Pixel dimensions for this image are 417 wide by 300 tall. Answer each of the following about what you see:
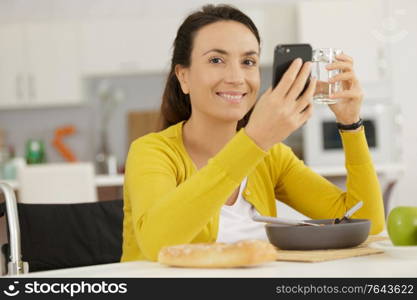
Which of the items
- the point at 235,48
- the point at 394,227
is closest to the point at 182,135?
the point at 235,48

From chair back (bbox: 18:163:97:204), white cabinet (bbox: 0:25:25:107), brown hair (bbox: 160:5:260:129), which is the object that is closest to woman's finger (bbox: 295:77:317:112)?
brown hair (bbox: 160:5:260:129)

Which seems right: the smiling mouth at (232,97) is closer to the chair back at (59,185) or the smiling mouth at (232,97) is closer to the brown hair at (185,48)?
the brown hair at (185,48)

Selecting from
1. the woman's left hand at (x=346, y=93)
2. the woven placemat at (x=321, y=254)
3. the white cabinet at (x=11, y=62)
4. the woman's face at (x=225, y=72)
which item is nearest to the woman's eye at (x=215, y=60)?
the woman's face at (x=225, y=72)

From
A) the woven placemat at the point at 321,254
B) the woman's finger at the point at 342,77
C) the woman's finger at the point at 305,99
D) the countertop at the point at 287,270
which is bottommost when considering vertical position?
the woven placemat at the point at 321,254

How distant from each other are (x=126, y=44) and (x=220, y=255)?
487cm

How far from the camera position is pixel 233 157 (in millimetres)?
1219

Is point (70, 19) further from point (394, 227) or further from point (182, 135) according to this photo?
point (394, 227)

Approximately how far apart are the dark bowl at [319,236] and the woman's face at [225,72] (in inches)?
15.5

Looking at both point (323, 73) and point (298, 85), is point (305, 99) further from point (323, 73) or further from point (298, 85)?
point (323, 73)

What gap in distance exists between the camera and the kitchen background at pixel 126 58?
5.54 metres

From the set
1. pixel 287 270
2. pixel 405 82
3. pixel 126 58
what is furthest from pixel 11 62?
pixel 287 270

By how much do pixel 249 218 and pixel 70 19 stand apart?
15.1 ft

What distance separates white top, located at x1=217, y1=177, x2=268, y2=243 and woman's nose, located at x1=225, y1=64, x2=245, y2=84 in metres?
0.26

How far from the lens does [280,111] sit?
1.21 m
